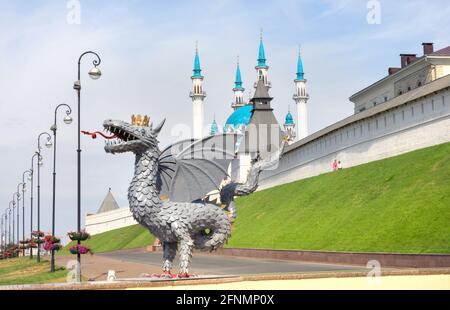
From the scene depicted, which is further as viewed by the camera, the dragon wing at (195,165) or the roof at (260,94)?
the roof at (260,94)

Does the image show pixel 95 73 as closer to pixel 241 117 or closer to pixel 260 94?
pixel 260 94

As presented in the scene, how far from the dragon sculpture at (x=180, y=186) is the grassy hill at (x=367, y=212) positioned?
9552 millimetres

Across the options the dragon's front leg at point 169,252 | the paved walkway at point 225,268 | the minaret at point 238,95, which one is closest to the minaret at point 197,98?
the minaret at point 238,95

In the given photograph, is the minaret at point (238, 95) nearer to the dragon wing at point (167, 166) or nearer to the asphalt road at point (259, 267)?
the asphalt road at point (259, 267)

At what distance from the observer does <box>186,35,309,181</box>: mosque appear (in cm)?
7938

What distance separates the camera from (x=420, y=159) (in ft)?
115

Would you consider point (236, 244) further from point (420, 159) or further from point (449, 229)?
point (449, 229)

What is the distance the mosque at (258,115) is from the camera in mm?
79375

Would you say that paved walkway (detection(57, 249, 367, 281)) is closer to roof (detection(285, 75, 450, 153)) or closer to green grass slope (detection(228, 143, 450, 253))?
green grass slope (detection(228, 143, 450, 253))

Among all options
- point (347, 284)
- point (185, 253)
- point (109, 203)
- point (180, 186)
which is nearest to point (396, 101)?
point (180, 186)

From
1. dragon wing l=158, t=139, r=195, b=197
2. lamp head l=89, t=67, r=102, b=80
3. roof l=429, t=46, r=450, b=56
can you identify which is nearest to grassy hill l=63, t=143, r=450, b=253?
dragon wing l=158, t=139, r=195, b=197

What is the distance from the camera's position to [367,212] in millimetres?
32531

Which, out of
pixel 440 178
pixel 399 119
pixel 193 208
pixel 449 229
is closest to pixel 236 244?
pixel 399 119
